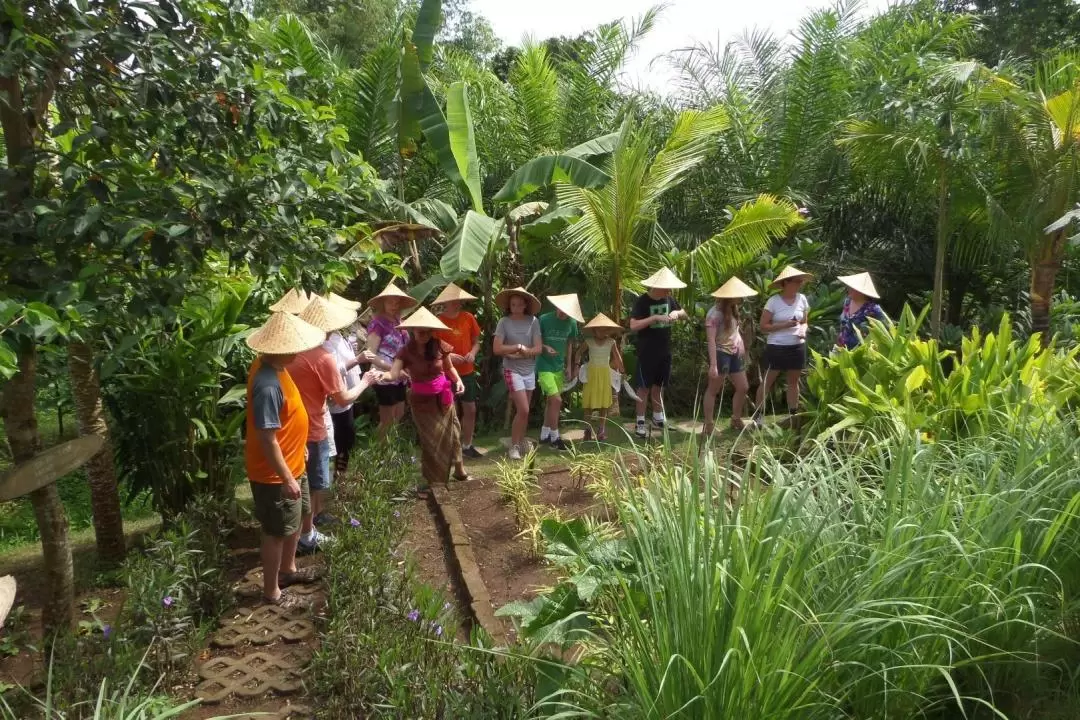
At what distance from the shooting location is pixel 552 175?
7.84 metres

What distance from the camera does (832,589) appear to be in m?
2.41

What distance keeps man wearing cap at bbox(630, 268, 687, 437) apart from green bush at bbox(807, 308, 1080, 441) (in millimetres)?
→ 2047

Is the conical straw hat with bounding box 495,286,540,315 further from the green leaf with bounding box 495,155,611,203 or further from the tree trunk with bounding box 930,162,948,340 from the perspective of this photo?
the tree trunk with bounding box 930,162,948,340

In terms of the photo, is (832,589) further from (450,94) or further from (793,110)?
(793,110)

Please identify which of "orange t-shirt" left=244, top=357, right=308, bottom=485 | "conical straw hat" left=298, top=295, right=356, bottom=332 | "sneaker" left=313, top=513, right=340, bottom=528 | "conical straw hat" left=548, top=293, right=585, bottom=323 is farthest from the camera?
"conical straw hat" left=548, top=293, right=585, bottom=323

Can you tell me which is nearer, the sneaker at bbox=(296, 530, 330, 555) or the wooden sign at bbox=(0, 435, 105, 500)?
the wooden sign at bbox=(0, 435, 105, 500)

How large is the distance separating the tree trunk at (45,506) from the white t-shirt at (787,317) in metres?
5.68

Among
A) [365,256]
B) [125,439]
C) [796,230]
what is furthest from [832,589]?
[796,230]

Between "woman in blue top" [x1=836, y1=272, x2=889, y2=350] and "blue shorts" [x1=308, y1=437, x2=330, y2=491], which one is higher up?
"woman in blue top" [x1=836, y1=272, x2=889, y2=350]

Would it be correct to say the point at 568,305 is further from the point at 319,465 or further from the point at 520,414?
the point at 319,465

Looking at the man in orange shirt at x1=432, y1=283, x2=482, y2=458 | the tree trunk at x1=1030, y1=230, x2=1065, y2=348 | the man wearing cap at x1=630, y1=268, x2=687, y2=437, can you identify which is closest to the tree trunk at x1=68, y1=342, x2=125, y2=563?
the man in orange shirt at x1=432, y1=283, x2=482, y2=458

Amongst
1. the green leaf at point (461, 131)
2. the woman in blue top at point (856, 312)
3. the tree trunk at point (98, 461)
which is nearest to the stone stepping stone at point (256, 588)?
the tree trunk at point (98, 461)

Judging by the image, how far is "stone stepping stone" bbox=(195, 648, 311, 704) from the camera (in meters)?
3.67

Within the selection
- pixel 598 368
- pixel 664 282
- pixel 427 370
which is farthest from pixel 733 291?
pixel 427 370
